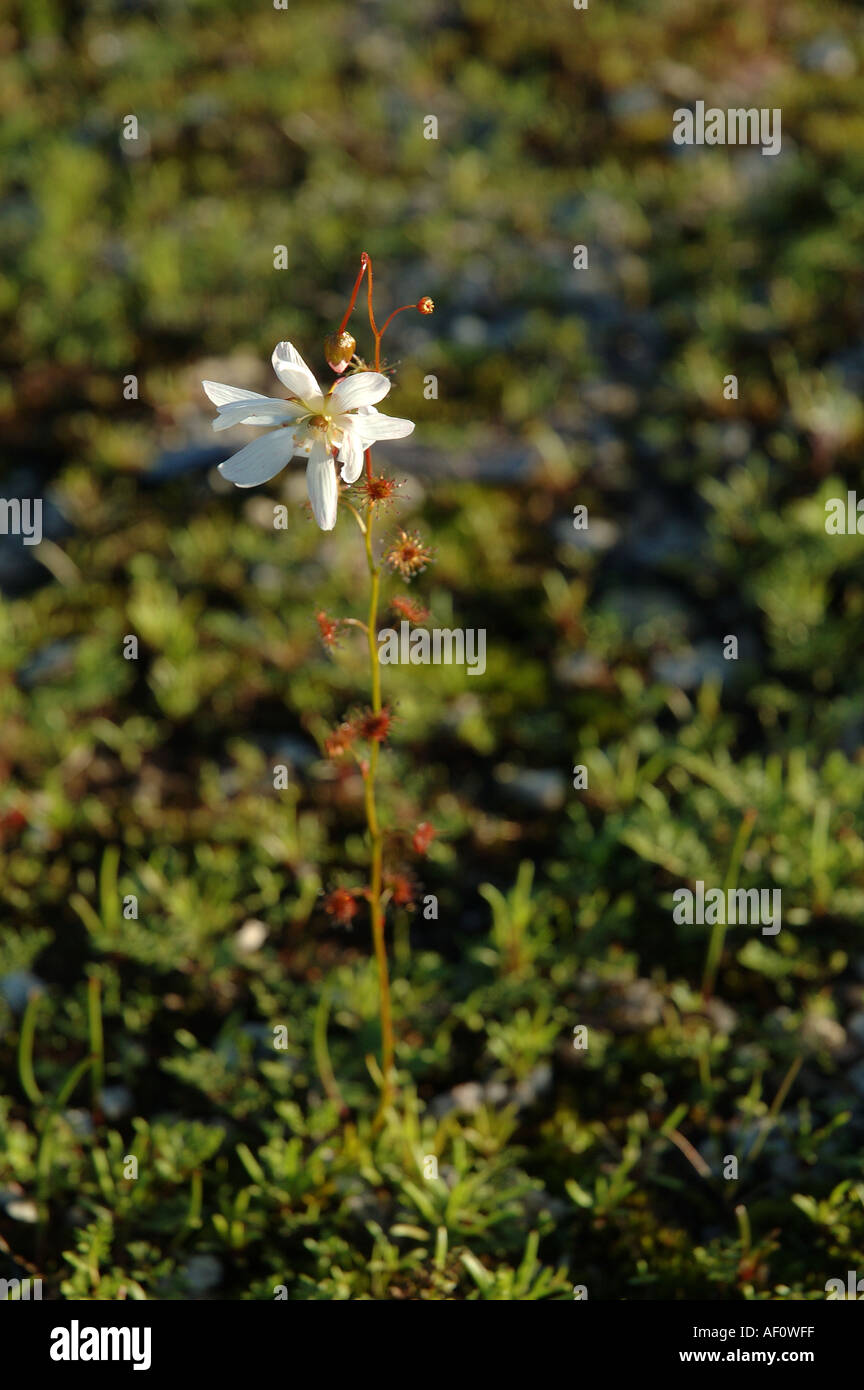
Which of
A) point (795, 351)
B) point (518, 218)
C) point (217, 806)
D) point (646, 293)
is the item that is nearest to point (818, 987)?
point (217, 806)

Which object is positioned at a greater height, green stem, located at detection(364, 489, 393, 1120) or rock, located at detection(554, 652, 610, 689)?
rock, located at detection(554, 652, 610, 689)

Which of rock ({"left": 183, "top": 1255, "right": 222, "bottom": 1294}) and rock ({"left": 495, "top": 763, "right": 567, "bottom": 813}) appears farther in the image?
rock ({"left": 495, "top": 763, "right": 567, "bottom": 813})

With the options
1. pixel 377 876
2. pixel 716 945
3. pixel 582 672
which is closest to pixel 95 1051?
pixel 377 876

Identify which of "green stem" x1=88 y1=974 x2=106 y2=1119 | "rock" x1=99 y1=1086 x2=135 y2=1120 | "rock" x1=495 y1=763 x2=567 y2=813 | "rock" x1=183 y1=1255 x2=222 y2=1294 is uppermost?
"rock" x1=495 y1=763 x2=567 y2=813

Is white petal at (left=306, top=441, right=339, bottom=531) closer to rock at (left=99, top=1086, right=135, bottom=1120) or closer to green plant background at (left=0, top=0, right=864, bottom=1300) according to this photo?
green plant background at (left=0, top=0, right=864, bottom=1300)

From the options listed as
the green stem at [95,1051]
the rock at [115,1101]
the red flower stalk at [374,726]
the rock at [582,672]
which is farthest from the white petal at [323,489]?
the rock at [582,672]

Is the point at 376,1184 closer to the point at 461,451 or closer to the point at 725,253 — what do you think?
the point at 461,451

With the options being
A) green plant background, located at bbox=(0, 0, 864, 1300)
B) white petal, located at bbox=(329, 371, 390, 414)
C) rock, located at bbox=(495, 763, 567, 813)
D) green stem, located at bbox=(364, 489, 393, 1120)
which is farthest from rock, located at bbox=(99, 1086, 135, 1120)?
white petal, located at bbox=(329, 371, 390, 414)
